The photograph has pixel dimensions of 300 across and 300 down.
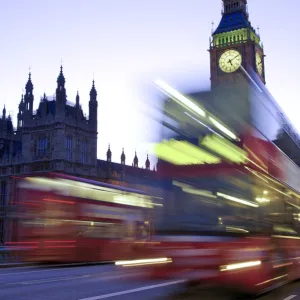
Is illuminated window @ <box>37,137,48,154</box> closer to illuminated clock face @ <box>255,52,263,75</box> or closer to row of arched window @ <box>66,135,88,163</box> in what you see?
row of arched window @ <box>66,135,88,163</box>

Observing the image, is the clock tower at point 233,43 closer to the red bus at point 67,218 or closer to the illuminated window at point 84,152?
the illuminated window at point 84,152

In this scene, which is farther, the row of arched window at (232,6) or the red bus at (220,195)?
the row of arched window at (232,6)

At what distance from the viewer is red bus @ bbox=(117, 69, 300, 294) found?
8.91m

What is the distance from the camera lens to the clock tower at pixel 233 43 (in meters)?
84.4

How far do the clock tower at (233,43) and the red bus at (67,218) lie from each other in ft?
207

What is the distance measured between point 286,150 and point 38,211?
10.8m

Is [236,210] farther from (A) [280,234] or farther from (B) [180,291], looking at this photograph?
(B) [180,291]

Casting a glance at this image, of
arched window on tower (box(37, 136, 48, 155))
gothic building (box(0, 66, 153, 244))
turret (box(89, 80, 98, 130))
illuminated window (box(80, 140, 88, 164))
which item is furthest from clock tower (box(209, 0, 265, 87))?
arched window on tower (box(37, 136, 48, 155))

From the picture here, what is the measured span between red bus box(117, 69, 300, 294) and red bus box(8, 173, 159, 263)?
8662mm

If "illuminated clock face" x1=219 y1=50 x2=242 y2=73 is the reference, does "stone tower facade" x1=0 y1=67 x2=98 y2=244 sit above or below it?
below

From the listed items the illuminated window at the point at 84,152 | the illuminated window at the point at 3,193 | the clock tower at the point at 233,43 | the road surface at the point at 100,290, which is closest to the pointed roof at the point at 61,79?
the illuminated window at the point at 84,152

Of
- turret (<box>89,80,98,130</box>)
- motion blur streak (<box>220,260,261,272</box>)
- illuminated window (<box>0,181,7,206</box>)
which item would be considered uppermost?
turret (<box>89,80,98,130</box>)

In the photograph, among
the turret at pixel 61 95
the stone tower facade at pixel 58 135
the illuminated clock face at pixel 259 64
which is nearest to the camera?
the stone tower facade at pixel 58 135

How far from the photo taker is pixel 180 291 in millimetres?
11398
